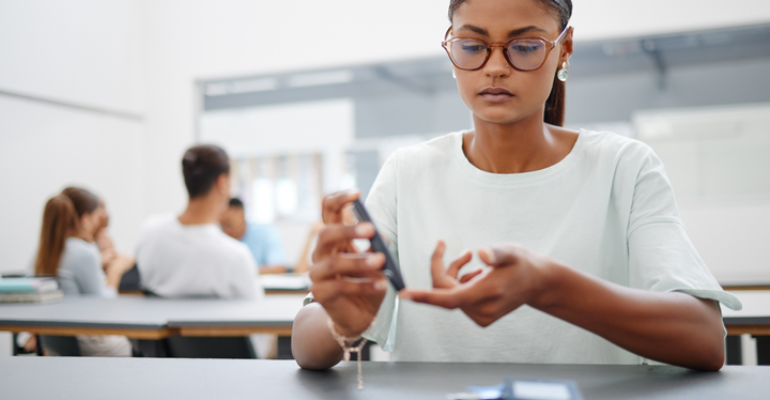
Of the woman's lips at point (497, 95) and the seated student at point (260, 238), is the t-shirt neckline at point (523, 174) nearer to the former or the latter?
the woman's lips at point (497, 95)

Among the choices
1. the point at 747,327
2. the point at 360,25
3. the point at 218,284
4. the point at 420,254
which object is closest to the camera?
the point at 420,254

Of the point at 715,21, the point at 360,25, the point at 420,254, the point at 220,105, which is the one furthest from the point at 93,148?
the point at 715,21

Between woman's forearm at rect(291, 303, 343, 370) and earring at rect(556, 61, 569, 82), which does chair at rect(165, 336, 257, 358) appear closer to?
woman's forearm at rect(291, 303, 343, 370)

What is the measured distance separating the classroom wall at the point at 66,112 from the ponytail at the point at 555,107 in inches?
166

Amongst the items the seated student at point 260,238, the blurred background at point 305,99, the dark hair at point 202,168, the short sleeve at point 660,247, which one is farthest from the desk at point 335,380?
the seated student at point 260,238

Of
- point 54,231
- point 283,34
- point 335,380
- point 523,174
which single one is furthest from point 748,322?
point 283,34

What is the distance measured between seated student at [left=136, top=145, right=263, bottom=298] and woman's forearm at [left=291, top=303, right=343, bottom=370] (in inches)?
72.0

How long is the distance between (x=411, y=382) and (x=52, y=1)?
5.14 m

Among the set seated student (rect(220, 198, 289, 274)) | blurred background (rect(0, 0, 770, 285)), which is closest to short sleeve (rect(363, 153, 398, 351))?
blurred background (rect(0, 0, 770, 285))

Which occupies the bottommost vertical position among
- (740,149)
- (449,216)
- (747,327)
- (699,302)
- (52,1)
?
(747,327)

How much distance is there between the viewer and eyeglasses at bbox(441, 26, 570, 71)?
0.99 metres

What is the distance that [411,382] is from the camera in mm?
841

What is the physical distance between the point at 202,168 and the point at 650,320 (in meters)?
2.32

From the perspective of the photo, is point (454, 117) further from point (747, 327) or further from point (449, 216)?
point (449, 216)
